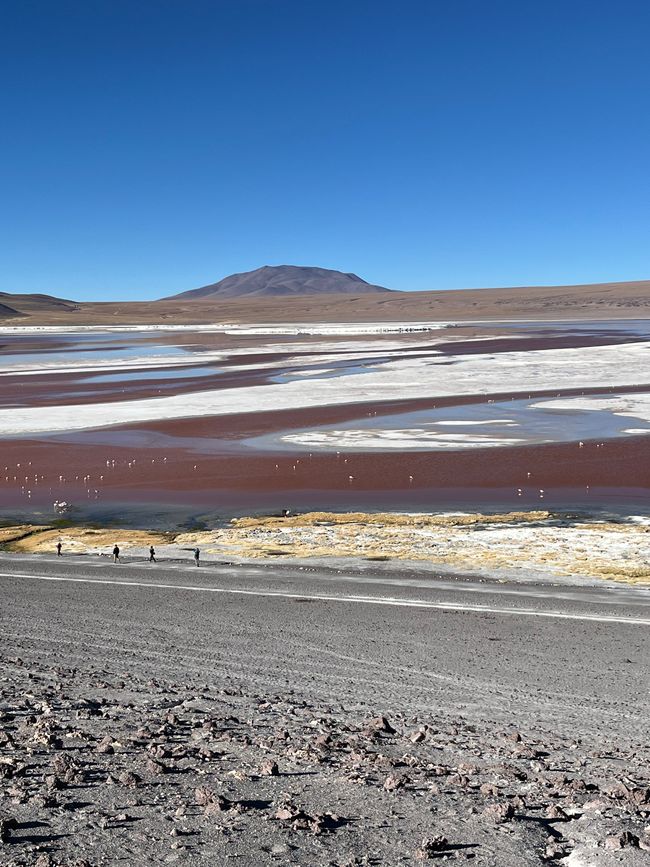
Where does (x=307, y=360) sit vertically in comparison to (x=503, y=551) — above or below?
above

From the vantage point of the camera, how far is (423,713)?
11.7 meters

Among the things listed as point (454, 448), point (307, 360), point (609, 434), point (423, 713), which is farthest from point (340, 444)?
point (307, 360)

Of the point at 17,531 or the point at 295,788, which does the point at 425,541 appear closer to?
the point at 17,531

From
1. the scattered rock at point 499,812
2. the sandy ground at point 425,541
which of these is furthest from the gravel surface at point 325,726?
the sandy ground at point 425,541

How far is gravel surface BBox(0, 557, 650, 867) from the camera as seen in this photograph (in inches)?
296

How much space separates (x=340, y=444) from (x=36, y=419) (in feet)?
60.4

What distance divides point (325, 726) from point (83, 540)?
16.8 m

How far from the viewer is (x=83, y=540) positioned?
1024 inches

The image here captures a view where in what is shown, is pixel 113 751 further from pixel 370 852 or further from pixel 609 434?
pixel 609 434

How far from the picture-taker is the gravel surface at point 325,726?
296 inches

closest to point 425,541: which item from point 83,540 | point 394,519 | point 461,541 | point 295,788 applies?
point 461,541

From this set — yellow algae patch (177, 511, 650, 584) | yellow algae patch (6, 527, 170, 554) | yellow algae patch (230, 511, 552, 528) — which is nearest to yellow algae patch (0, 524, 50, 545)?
yellow algae patch (6, 527, 170, 554)

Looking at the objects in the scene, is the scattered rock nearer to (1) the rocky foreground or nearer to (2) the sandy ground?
(1) the rocky foreground

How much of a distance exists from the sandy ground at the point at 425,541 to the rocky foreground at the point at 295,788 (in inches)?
442
